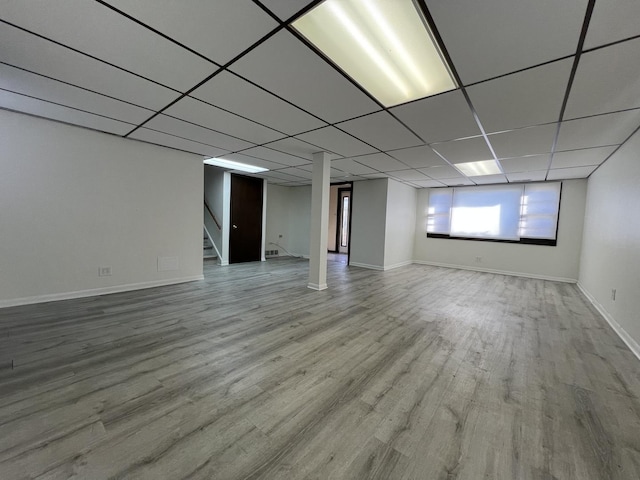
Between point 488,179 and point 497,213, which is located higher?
point 488,179

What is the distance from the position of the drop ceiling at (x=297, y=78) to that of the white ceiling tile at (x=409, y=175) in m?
1.65

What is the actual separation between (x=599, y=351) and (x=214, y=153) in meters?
6.01

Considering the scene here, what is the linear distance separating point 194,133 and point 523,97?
3948mm

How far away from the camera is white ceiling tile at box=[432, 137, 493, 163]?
11.6 feet

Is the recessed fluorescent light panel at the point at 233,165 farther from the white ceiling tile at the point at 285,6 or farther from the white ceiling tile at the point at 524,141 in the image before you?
the white ceiling tile at the point at 524,141

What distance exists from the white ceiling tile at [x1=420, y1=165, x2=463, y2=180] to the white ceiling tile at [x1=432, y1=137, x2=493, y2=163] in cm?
59

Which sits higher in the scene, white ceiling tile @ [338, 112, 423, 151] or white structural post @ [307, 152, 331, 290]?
white ceiling tile @ [338, 112, 423, 151]

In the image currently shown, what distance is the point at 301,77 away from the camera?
2.12m

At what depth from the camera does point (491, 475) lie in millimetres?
1230

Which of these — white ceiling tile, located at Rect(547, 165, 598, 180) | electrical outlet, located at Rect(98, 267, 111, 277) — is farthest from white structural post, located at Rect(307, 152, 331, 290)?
white ceiling tile, located at Rect(547, 165, 598, 180)

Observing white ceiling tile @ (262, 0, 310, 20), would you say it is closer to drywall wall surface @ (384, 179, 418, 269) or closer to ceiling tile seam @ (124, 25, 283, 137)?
ceiling tile seam @ (124, 25, 283, 137)

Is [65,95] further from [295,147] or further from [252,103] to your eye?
[295,147]

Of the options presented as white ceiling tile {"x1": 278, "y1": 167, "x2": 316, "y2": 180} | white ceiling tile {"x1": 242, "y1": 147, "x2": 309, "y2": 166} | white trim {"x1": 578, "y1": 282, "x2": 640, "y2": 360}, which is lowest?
white trim {"x1": 578, "y1": 282, "x2": 640, "y2": 360}

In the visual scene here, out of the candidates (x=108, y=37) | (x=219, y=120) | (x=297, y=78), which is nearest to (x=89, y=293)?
(x=219, y=120)
